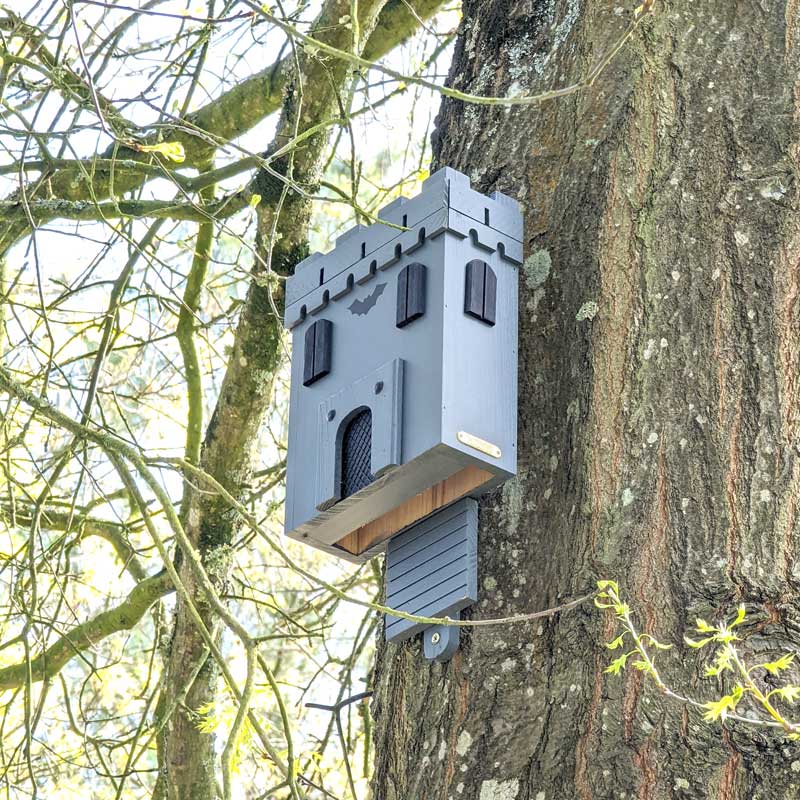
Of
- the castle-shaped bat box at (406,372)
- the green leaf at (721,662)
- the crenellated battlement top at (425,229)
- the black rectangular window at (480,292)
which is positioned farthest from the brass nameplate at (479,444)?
the green leaf at (721,662)

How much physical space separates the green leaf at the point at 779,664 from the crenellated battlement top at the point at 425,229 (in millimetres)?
643

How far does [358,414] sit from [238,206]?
147 cm

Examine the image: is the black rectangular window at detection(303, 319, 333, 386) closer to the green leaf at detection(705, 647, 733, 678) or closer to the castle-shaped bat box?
the castle-shaped bat box

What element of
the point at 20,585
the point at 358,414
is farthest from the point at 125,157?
the point at 358,414

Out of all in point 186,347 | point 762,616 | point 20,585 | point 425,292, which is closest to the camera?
point 762,616

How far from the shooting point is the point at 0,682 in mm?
2996

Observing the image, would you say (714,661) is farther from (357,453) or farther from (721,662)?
(357,453)

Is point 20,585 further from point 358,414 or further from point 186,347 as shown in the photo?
point 358,414

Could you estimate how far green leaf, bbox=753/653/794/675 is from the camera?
1.28 m

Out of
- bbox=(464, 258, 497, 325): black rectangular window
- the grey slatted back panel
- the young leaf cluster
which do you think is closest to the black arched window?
the grey slatted back panel

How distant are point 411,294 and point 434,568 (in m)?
0.36

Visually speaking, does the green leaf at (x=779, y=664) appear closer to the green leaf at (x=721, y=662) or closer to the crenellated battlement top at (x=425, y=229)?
the green leaf at (x=721, y=662)

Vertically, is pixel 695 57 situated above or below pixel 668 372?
above

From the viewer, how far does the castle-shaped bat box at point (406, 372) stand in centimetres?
162
